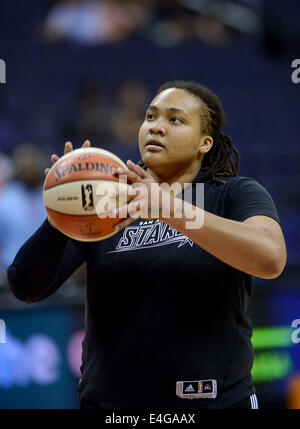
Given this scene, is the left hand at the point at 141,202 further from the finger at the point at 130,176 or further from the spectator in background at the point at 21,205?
the spectator in background at the point at 21,205

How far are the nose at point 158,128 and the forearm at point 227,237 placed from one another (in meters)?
0.53

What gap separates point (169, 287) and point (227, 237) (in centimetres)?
44

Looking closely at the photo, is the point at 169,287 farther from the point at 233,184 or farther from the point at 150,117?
the point at 150,117

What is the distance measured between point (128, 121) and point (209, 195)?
6323 mm

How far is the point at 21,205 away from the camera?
245 inches

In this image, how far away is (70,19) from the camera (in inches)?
409

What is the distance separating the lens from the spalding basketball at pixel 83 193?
2.39 m

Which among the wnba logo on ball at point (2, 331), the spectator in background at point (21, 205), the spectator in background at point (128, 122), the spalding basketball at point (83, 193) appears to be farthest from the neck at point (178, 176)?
the spectator in background at point (128, 122)

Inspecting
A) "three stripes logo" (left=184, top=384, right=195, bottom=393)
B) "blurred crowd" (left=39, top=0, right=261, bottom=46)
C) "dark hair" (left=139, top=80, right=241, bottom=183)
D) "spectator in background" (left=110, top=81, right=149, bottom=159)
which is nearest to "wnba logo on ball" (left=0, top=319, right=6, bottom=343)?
"dark hair" (left=139, top=80, right=241, bottom=183)

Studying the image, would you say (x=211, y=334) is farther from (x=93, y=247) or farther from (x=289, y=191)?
(x=289, y=191)

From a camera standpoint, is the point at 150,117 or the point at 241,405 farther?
the point at 150,117

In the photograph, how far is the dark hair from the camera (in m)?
2.90

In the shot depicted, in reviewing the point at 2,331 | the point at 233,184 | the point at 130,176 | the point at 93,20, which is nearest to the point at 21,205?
the point at 2,331
